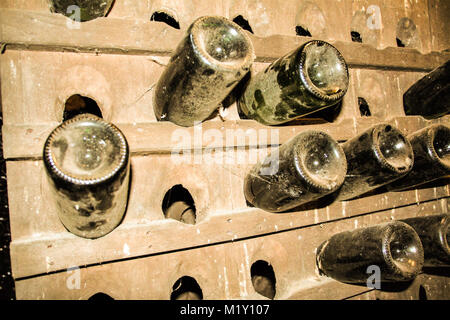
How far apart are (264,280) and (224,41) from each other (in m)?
1.75

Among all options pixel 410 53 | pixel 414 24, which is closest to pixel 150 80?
pixel 410 53

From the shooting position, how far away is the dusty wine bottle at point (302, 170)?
3.46 ft

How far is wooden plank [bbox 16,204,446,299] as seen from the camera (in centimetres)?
116

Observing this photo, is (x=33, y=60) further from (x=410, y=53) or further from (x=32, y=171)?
(x=410, y=53)

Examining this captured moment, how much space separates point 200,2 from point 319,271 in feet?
5.35

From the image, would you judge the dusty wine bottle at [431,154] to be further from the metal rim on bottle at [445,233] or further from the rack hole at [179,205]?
the rack hole at [179,205]

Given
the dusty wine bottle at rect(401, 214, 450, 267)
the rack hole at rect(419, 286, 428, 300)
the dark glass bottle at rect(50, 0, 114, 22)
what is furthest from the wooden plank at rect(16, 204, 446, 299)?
the dark glass bottle at rect(50, 0, 114, 22)

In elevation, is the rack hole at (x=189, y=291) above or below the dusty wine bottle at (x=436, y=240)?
below

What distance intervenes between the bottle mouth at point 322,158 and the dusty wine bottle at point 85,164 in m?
0.64

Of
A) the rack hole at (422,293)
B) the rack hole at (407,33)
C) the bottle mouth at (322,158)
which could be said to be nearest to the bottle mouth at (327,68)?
the bottle mouth at (322,158)

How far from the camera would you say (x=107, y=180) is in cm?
83

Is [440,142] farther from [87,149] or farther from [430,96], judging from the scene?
[87,149]

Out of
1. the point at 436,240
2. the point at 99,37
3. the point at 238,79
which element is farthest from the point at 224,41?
the point at 436,240

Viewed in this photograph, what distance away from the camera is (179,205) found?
2051 millimetres
